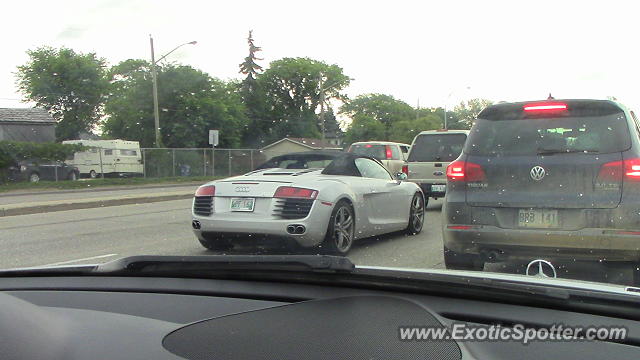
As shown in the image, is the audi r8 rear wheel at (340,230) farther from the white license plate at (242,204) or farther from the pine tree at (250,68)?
the pine tree at (250,68)

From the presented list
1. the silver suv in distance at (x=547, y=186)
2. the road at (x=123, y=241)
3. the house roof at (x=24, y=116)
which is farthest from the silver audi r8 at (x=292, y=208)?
the house roof at (x=24, y=116)

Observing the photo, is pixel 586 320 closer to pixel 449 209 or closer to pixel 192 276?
pixel 192 276

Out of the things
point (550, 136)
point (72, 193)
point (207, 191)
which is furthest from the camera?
point (72, 193)

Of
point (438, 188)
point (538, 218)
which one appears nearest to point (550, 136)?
point (538, 218)

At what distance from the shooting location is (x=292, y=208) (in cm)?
648

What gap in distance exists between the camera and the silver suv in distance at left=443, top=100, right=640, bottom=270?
454cm

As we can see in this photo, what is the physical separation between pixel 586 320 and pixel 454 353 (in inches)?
23.5

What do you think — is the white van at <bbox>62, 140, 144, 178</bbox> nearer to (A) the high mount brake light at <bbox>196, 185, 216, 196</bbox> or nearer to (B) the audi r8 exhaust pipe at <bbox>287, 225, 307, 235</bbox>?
(A) the high mount brake light at <bbox>196, 185, 216, 196</bbox>

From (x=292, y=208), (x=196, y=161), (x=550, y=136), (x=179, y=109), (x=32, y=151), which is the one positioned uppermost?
(x=179, y=109)

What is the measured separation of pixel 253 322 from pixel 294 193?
14.8 feet

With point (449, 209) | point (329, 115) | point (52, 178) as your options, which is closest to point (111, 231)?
point (449, 209)

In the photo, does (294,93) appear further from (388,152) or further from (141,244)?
(141,244)

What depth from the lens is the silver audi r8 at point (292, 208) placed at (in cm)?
647

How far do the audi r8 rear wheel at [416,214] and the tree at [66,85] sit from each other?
6293 centimetres
